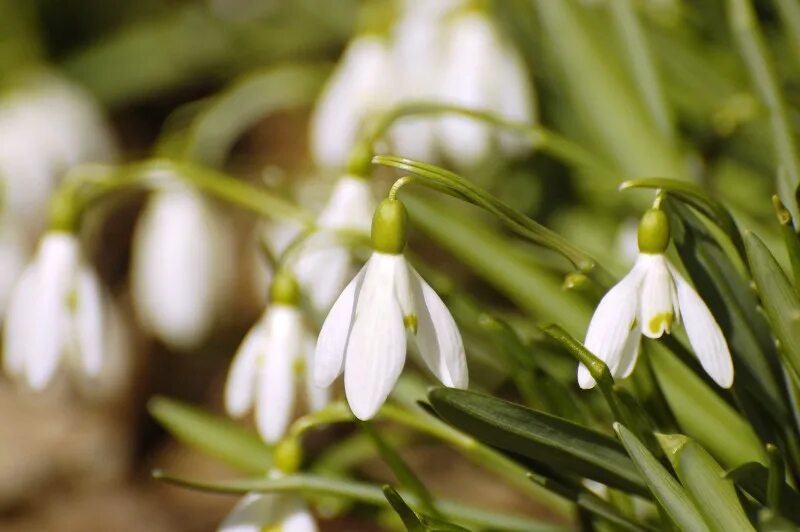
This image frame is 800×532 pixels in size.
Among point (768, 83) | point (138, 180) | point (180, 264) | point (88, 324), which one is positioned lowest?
point (180, 264)

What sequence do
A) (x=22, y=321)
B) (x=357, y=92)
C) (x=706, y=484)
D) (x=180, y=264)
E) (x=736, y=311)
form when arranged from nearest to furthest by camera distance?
(x=706, y=484)
(x=736, y=311)
(x=22, y=321)
(x=357, y=92)
(x=180, y=264)

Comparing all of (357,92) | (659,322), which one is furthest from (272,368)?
(357,92)

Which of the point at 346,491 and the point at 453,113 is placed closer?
the point at 346,491

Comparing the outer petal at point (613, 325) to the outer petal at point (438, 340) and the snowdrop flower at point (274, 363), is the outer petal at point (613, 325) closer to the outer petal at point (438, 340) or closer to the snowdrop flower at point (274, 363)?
the outer petal at point (438, 340)

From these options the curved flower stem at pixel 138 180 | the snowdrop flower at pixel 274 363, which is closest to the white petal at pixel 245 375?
the snowdrop flower at pixel 274 363

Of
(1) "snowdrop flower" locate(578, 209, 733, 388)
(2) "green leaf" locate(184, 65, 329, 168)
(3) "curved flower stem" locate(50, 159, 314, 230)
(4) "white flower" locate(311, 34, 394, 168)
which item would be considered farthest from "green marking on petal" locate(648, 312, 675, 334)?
(2) "green leaf" locate(184, 65, 329, 168)

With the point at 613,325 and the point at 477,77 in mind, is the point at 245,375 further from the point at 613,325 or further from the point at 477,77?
the point at 477,77

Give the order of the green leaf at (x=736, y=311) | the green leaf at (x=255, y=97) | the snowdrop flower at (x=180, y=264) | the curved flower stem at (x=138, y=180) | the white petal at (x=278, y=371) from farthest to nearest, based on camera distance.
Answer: the green leaf at (x=255, y=97) < the snowdrop flower at (x=180, y=264) < the curved flower stem at (x=138, y=180) < the white petal at (x=278, y=371) < the green leaf at (x=736, y=311)
